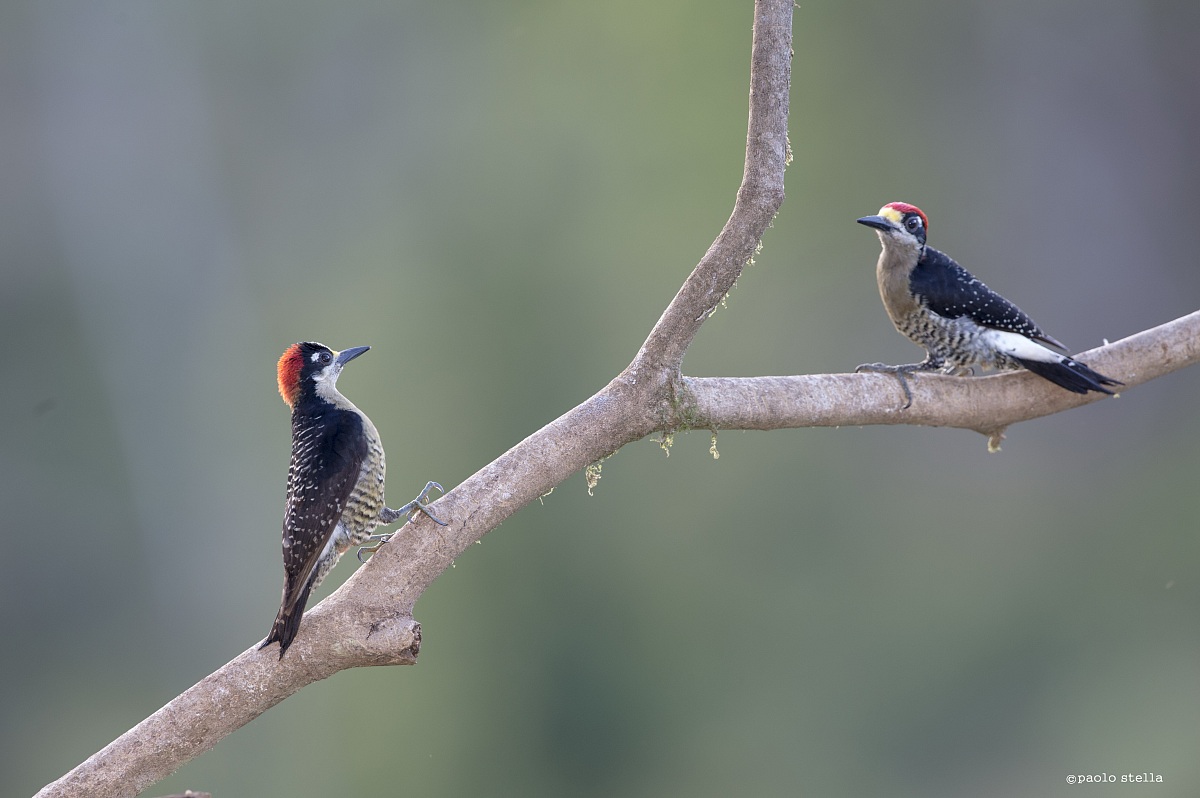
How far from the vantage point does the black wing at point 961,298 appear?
4426mm

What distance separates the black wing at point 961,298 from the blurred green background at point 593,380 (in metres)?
7.06

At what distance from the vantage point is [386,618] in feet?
10.5

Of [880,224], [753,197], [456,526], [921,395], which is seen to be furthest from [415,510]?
[880,224]

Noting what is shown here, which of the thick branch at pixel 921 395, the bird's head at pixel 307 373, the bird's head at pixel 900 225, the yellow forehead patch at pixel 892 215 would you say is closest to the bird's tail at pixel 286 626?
the bird's head at pixel 307 373

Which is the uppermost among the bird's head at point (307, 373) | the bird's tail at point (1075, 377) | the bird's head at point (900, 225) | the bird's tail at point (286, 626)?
the bird's head at point (900, 225)

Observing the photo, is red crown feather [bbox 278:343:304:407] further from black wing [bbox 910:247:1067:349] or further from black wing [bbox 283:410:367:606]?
black wing [bbox 910:247:1067:349]

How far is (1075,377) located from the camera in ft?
13.0

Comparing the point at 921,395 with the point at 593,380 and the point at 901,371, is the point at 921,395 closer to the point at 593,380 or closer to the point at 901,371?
the point at 901,371

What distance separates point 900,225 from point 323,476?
7.76ft

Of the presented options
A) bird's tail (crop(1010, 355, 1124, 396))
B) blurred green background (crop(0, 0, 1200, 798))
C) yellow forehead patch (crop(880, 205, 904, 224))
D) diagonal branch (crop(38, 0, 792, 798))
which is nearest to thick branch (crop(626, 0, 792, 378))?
diagonal branch (crop(38, 0, 792, 798))

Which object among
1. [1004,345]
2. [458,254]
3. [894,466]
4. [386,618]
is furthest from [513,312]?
[386,618]

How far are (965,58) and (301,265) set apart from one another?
7.82m

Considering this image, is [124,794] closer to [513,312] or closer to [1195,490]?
[513,312]

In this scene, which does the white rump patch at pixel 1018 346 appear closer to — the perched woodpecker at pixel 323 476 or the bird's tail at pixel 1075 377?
the bird's tail at pixel 1075 377
